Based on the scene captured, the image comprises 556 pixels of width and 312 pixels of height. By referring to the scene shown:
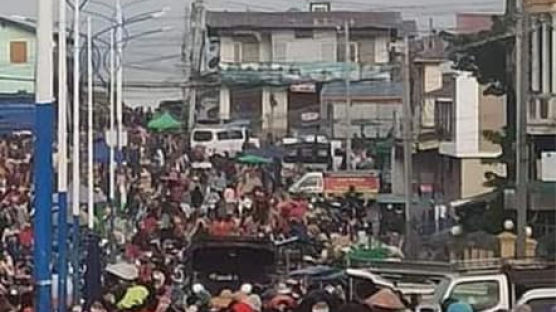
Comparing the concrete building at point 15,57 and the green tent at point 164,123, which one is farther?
the green tent at point 164,123

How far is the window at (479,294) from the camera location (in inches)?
693

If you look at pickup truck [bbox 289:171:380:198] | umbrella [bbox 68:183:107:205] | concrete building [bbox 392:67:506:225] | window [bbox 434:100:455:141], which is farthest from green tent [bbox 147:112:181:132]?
umbrella [bbox 68:183:107:205]

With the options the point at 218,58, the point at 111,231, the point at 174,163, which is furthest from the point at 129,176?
the point at 218,58

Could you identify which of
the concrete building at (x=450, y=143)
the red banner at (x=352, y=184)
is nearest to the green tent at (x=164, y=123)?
the concrete building at (x=450, y=143)

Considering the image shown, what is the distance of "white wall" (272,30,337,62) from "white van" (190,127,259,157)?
7.96 m

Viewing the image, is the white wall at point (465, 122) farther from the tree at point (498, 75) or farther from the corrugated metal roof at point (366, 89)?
the tree at point (498, 75)

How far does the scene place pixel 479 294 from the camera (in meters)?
17.8

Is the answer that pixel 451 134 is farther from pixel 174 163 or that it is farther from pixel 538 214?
pixel 538 214

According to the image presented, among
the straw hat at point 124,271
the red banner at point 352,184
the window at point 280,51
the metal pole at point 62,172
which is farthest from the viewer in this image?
the window at point 280,51

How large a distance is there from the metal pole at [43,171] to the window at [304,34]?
192ft

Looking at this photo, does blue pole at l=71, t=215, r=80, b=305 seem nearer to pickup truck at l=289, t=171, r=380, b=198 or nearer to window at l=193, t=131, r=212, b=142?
pickup truck at l=289, t=171, r=380, b=198

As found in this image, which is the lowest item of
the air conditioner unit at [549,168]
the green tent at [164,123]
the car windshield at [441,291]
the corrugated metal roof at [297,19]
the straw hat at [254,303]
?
the straw hat at [254,303]

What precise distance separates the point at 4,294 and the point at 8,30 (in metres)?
41.9

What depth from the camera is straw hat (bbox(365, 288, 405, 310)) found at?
18.8 meters
